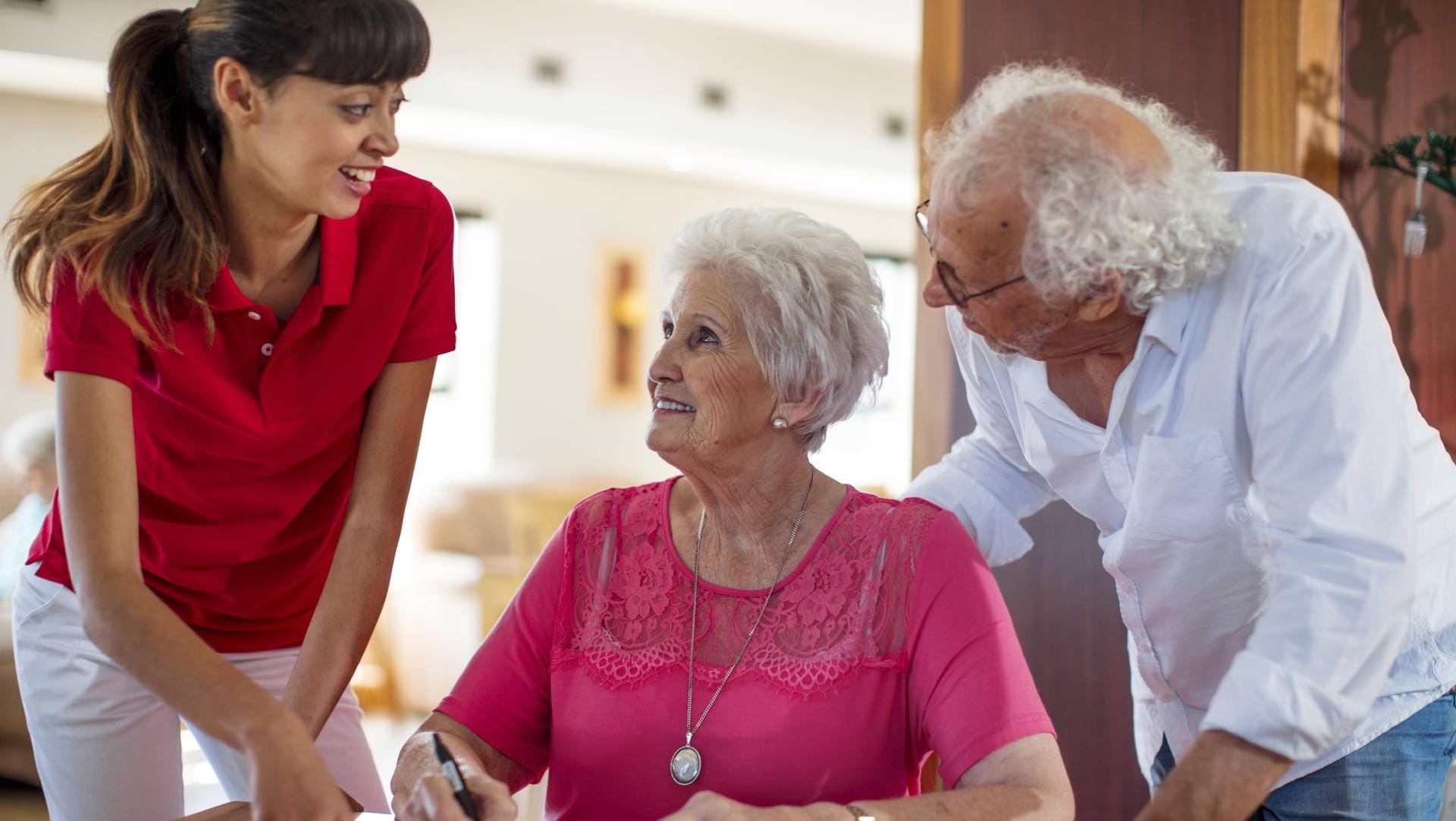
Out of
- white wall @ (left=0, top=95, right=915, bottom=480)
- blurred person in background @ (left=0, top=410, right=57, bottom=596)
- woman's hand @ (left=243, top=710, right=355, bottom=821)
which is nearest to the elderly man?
woman's hand @ (left=243, top=710, right=355, bottom=821)

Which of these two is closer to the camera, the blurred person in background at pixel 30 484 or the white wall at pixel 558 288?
the blurred person in background at pixel 30 484

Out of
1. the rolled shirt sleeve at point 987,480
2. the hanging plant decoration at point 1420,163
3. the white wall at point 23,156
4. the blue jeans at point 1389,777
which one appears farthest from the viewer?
the white wall at point 23,156

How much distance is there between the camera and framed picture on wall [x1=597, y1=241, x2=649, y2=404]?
9.06 m

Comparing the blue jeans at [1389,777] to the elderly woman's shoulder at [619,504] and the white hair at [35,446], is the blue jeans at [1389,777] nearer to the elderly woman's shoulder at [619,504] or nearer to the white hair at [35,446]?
the elderly woman's shoulder at [619,504]

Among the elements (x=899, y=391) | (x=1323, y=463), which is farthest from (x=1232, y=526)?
(x=899, y=391)

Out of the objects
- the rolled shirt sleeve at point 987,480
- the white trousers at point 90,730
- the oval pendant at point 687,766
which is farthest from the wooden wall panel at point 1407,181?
the white trousers at point 90,730

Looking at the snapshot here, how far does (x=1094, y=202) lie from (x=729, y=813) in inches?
29.3

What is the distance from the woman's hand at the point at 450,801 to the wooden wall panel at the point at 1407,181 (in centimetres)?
199

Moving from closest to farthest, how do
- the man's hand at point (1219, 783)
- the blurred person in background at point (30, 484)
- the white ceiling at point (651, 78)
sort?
the man's hand at point (1219, 783) → the blurred person in background at point (30, 484) → the white ceiling at point (651, 78)

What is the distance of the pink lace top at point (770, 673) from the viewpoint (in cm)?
154

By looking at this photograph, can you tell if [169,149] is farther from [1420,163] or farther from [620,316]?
[620,316]

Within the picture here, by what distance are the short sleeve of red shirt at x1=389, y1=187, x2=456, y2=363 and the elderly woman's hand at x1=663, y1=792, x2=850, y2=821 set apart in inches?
28.5

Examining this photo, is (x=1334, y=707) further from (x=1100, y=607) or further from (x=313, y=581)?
(x=1100, y=607)

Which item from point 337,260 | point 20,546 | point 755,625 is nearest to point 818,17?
point 20,546
